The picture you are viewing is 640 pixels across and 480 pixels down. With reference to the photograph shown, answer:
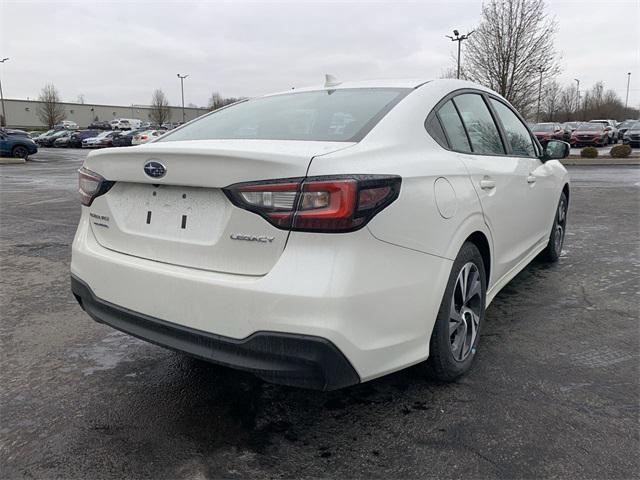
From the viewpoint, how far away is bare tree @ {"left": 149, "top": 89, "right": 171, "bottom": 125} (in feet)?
279

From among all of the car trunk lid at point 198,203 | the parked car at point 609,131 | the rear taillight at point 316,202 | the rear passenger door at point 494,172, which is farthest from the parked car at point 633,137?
the rear taillight at point 316,202

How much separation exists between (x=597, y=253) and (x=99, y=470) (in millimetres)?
5364

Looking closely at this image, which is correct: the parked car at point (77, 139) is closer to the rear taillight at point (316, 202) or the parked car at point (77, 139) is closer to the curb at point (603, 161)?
the curb at point (603, 161)

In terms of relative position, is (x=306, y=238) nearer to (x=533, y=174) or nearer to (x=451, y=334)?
(x=451, y=334)

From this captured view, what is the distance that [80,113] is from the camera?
311ft

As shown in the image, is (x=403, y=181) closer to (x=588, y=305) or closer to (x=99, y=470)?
(x=99, y=470)

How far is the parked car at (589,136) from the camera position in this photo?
29.4 metres

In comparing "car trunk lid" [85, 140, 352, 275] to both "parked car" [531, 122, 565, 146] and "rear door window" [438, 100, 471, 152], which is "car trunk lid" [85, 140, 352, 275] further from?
"parked car" [531, 122, 565, 146]

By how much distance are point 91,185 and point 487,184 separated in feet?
7.10

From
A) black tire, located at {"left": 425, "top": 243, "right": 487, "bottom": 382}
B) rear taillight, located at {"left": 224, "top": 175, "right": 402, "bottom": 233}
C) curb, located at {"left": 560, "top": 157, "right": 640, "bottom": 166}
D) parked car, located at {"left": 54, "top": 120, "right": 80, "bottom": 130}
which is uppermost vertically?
parked car, located at {"left": 54, "top": 120, "right": 80, "bottom": 130}

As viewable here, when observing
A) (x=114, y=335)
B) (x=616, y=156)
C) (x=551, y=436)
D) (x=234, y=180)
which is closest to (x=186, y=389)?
(x=114, y=335)

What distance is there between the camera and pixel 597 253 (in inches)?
226

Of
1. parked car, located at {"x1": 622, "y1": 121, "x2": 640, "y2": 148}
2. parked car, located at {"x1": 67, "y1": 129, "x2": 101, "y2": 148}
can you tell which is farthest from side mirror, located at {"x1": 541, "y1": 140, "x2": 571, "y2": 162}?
parked car, located at {"x1": 67, "y1": 129, "x2": 101, "y2": 148}

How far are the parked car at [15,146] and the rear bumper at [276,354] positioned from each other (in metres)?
28.6
